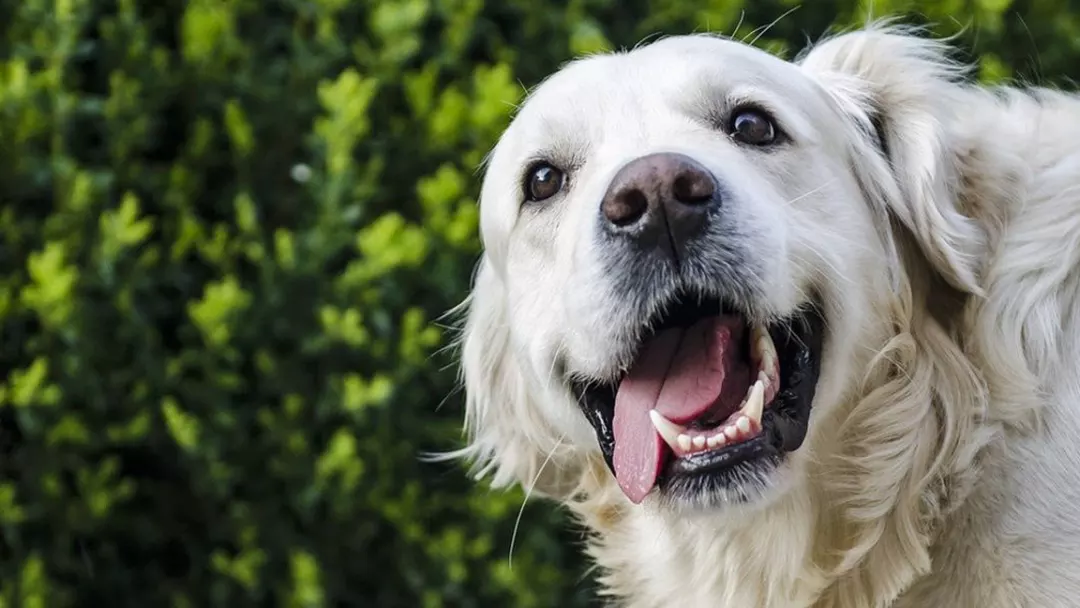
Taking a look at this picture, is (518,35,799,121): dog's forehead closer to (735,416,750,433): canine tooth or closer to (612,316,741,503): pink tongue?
(612,316,741,503): pink tongue

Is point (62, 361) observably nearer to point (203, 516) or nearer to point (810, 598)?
point (203, 516)

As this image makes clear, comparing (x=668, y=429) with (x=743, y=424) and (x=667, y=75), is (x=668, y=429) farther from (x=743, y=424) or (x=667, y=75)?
(x=667, y=75)

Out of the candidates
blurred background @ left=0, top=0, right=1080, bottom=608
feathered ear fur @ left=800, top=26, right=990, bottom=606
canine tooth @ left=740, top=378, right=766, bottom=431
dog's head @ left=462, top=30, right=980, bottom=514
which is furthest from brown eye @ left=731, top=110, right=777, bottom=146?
blurred background @ left=0, top=0, right=1080, bottom=608

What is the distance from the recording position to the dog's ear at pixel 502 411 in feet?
8.50

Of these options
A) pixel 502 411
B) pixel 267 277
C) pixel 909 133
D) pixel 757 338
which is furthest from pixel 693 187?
pixel 267 277

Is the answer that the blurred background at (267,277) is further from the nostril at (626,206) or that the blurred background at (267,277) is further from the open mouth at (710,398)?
the nostril at (626,206)

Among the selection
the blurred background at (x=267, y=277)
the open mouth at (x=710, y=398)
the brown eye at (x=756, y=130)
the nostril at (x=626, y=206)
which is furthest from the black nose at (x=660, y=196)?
the blurred background at (x=267, y=277)

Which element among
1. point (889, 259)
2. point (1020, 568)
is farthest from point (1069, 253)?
point (1020, 568)

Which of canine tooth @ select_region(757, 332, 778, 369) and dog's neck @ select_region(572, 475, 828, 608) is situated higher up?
canine tooth @ select_region(757, 332, 778, 369)

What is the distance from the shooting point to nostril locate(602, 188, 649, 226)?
1861 millimetres

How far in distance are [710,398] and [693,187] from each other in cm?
35

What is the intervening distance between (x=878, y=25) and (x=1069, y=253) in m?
0.85

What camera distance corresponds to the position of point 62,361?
10.0 feet

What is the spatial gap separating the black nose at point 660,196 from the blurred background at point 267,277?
1.20 meters
